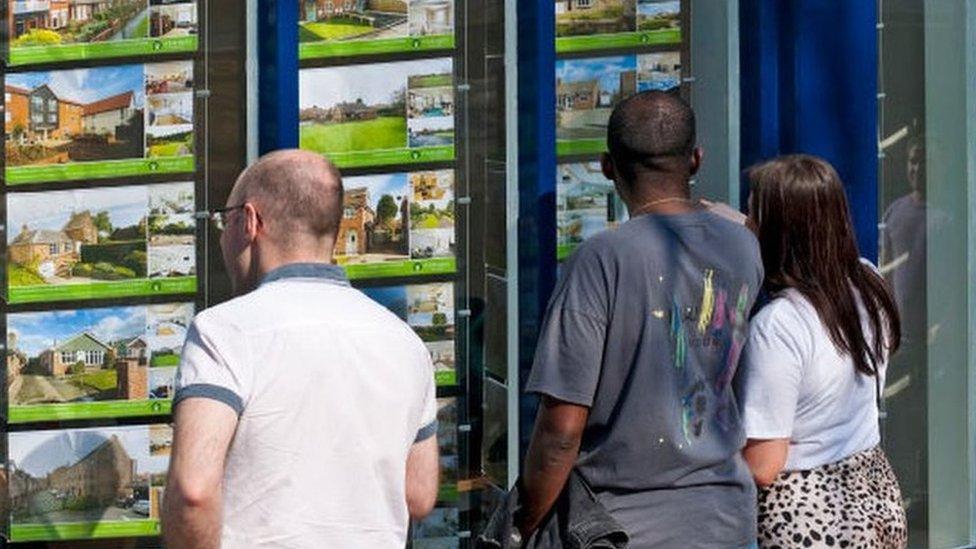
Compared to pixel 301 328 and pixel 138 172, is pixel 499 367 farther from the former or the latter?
pixel 301 328

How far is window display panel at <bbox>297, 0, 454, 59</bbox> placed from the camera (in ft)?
16.7

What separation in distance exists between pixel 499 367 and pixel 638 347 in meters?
1.60

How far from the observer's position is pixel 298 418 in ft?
10.8

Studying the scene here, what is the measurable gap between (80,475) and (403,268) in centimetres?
95

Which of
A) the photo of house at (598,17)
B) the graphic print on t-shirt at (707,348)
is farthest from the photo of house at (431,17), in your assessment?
the graphic print on t-shirt at (707,348)

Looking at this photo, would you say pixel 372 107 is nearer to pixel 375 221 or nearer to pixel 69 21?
pixel 375 221

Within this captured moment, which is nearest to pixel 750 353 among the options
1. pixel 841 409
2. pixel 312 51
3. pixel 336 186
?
pixel 841 409

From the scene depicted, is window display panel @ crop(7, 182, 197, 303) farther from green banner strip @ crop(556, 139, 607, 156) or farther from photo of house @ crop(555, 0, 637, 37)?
photo of house @ crop(555, 0, 637, 37)

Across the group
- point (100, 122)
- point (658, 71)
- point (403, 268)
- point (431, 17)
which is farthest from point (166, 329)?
point (658, 71)

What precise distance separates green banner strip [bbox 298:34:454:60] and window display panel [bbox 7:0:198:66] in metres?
0.31

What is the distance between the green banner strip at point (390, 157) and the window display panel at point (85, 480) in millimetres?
782

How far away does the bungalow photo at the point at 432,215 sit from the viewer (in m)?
5.23

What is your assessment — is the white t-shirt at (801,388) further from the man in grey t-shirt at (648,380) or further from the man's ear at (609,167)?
the man's ear at (609,167)

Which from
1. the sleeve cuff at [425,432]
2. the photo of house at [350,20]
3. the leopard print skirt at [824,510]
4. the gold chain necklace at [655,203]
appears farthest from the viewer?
the photo of house at [350,20]
